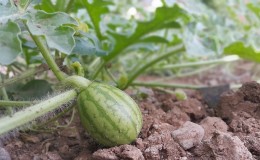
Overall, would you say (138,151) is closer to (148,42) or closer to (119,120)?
(119,120)

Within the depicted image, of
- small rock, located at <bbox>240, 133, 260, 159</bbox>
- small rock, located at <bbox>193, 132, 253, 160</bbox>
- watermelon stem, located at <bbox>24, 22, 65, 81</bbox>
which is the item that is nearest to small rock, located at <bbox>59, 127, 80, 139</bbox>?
watermelon stem, located at <bbox>24, 22, 65, 81</bbox>

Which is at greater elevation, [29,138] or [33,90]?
[33,90]

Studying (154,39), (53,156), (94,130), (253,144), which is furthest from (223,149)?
(154,39)

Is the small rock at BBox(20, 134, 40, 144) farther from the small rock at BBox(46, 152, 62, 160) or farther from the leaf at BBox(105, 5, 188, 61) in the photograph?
the leaf at BBox(105, 5, 188, 61)

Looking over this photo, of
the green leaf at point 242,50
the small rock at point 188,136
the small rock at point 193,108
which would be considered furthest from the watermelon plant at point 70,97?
the green leaf at point 242,50

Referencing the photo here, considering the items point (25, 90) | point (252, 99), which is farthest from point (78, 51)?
point (252, 99)

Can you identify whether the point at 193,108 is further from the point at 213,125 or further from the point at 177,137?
the point at 177,137

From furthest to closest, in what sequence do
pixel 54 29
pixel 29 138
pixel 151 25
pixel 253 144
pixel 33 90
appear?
pixel 151 25
pixel 33 90
pixel 29 138
pixel 253 144
pixel 54 29
